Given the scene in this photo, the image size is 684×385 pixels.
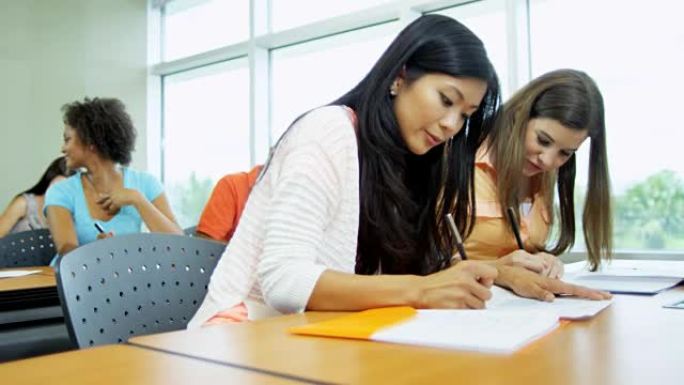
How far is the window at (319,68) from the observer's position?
12.3 ft

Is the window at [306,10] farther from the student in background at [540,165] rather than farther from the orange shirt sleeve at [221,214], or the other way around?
the student in background at [540,165]

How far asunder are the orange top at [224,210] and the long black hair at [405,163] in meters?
0.94

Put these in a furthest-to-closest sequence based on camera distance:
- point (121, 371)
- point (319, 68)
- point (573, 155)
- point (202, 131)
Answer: point (202, 131) → point (319, 68) → point (573, 155) → point (121, 371)

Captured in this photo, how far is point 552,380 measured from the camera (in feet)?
1.80

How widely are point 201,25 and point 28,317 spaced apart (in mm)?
3389

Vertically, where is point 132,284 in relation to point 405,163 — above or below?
below

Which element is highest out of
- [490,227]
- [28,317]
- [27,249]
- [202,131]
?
[202,131]

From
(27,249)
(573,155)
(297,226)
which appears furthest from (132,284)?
(27,249)

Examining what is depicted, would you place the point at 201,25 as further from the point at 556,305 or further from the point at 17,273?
the point at 556,305

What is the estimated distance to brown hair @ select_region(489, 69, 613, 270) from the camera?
6.03ft

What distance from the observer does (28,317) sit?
5.60 feet

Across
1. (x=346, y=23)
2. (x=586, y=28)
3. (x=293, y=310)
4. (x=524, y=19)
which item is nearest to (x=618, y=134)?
(x=586, y=28)

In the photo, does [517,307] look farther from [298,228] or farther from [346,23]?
[346,23]

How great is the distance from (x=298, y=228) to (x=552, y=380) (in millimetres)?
562
